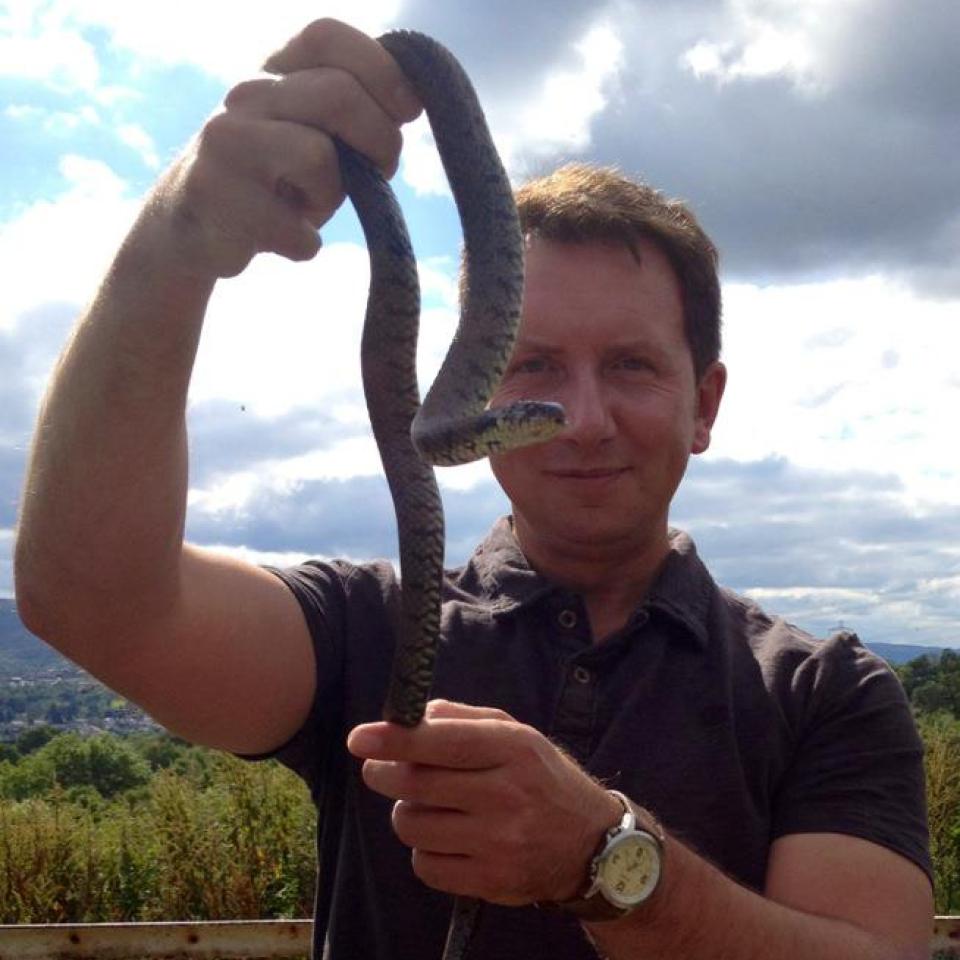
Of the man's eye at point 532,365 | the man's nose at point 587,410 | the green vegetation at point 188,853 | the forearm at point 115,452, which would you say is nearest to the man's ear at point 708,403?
the man's nose at point 587,410

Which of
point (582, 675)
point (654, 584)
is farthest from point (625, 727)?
point (654, 584)

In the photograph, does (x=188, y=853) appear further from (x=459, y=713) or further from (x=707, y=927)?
(x=459, y=713)

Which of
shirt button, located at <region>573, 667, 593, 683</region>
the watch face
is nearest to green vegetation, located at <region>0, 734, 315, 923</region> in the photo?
shirt button, located at <region>573, 667, 593, 683</region>

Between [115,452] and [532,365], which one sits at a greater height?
[532,365]

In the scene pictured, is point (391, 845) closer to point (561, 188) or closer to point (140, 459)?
point (140, 459)

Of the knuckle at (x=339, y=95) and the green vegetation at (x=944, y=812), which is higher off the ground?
the knuckle at (x=339, y=95)

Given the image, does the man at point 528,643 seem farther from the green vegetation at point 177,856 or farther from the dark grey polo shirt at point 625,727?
the green vegetation at point 177,856
